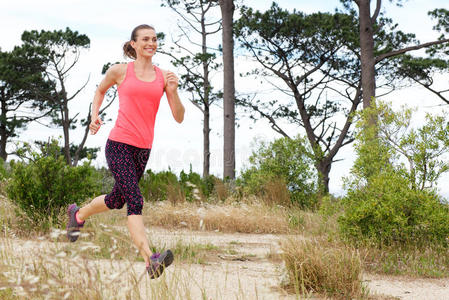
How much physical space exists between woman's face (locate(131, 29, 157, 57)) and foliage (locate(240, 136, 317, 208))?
701cm

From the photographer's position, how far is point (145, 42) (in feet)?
14.6

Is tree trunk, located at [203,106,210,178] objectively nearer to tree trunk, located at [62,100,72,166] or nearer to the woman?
tree trunk, located at [62,100,72,166]

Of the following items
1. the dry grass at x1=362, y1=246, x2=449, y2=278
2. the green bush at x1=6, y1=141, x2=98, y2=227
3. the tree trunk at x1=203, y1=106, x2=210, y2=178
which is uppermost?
the tree trunk at x1=203, y1=106, x2=210, y2=178

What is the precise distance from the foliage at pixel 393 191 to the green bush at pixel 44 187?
3941 mm

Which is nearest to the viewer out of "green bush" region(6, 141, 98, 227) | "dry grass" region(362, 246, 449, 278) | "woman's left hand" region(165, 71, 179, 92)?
"woman's left hand" region(165, 71, 179, 92)

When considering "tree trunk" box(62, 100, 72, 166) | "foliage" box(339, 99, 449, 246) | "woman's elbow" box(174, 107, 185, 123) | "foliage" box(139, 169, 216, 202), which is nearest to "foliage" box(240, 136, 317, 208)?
"foliage" box(139, 169, 216, 202)

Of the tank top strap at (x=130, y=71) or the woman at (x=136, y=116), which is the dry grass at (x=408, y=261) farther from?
the tank top strap at (x=130, y=71)

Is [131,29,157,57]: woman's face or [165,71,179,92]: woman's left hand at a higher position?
[131,29,157,57]: woman's face

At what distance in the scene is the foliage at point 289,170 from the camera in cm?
1130

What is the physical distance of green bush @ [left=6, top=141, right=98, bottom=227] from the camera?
23.4 feet

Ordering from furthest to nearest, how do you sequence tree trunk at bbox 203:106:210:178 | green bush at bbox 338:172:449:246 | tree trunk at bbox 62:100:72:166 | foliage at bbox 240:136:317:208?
tree trunk at bbox 62:100:72:166 → tree trunk at bbox 203:106:210:178 → foliage at bbox 240:136:317:208 → green bush at bbox 338:172:449:246

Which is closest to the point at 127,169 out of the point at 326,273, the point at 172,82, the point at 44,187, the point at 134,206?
the point at 134,206

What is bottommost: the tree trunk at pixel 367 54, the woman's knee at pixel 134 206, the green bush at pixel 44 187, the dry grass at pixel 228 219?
the dry grass at pixel 228 219

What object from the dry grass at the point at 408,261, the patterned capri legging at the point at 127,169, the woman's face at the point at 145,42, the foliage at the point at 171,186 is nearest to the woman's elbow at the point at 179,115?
the patterned capri legging at the point at 127,169
